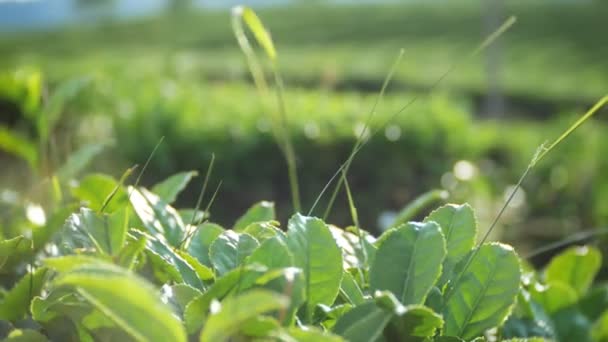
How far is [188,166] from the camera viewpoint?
4098 millimetres

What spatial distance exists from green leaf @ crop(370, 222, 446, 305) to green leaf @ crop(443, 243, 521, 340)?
8 centimetres

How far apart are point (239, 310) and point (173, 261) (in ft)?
1.10

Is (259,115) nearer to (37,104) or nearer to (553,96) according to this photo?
(37,104)

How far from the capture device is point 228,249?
3.05ft

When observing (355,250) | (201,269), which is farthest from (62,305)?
(355,250)

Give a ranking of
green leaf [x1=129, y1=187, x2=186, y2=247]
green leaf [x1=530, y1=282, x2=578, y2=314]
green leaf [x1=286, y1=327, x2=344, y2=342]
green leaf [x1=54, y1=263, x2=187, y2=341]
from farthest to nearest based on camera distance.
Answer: green leaf [x1=530, y1=282, x2=578, y2=314], green leaf [x1=129, y1=187, x2=186, y2=247], green leaf [x1=286, y1=327, x2=344, y2=342], green leaf [x1=54, y1=263, x2=187, y2=341]

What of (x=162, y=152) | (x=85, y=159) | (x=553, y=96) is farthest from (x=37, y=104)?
(x=553, y=96)

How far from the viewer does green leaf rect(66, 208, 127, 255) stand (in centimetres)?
91

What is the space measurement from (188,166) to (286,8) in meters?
23.1

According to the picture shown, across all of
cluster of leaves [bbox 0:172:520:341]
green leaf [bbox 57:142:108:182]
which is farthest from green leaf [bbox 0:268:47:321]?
green leaf [bbox 57:142:108:182]

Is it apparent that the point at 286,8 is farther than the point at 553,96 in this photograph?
Yes

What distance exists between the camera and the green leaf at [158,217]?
1056 mm

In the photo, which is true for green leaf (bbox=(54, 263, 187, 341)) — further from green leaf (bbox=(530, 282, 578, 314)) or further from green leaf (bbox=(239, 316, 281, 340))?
green leaf (bbox=(530, 282, 578, 314))

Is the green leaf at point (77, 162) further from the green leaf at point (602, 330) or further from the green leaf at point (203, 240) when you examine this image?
the green leaf at point (602, 330)
